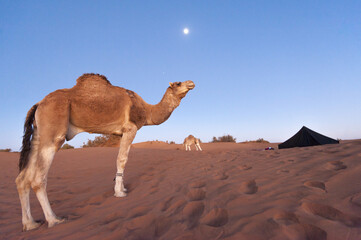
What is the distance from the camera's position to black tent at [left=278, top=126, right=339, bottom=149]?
42.2ft

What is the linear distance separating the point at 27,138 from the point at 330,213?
4.38 meters

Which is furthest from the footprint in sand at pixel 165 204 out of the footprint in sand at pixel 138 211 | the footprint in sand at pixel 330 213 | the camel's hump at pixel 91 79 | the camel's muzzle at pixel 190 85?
the camel's muzzle at pixel 190 85

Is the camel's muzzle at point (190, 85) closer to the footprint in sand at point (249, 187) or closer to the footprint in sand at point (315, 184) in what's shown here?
the footprint in sand at point (249, 187)

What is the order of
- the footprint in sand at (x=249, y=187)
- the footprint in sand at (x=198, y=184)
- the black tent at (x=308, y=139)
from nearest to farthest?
1. the footprint in sand at (x=249, y=187)
2. the footprint in sand at (x=198, y=184)
3. the black tent at (x=308, y=139)

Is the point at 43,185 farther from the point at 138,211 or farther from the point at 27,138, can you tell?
the point at 138,211

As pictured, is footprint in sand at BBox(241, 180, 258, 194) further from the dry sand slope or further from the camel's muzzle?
the camel's muzzle

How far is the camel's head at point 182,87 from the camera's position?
4.99 m

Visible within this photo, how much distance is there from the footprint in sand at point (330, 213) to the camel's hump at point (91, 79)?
3.96 m

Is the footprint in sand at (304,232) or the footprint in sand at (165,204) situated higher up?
the footprint in sand at (304,232)

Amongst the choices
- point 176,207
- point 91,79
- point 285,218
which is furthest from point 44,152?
point 285,218

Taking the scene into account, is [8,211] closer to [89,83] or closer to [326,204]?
[89,83]

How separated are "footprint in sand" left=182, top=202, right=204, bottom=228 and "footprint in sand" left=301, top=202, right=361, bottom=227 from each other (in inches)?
44.6

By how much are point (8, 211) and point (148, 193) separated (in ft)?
9.24

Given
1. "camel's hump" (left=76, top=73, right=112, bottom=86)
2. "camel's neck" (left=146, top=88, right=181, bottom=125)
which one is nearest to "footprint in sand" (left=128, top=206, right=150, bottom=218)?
"camel's neck" (left=146, top=88, right=181, bottom=125)
